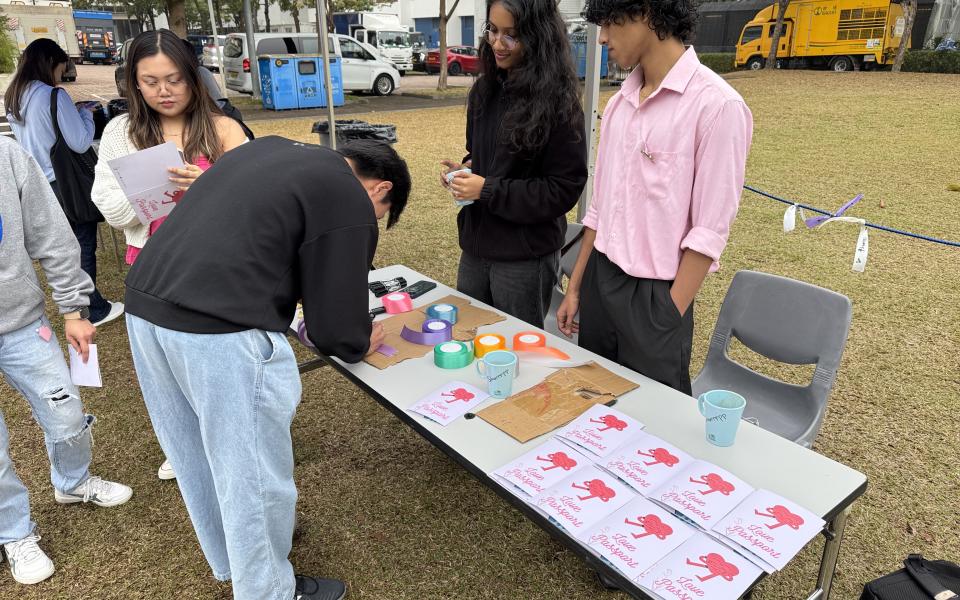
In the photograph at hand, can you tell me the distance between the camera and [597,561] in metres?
1.08

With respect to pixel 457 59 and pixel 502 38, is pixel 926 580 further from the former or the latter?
pixel 457 59

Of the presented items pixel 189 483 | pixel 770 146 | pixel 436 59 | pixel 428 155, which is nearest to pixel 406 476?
pixel 189 483

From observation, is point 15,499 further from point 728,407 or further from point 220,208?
point 728,407

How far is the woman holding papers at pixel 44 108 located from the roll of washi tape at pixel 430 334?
2103 mm

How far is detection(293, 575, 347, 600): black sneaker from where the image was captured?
5.64ft

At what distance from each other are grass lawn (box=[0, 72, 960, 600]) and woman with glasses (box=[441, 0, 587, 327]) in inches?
31.8

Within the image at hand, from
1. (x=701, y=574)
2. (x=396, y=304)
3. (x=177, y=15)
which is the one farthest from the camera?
(x=177, y=15)

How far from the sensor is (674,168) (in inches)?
58.4

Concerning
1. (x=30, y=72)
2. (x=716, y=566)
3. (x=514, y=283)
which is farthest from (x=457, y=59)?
(x=716, y=566)

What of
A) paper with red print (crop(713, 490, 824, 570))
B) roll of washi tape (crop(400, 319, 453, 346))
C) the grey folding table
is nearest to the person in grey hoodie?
the grey folding table

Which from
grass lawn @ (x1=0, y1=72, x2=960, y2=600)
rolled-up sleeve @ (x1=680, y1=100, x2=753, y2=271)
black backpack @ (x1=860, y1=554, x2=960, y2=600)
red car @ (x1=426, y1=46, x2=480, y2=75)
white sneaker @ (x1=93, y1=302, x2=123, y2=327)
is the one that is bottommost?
grass lawn @ (x1=0, y1=72, x2=960, y2=600)

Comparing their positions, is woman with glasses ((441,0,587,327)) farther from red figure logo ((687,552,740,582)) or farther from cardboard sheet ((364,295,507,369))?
red figure logo ((687,552,740,582))

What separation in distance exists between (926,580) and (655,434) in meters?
0.62

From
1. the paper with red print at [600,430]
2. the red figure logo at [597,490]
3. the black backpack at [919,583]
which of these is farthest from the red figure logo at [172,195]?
the black backpack at [919,583]
